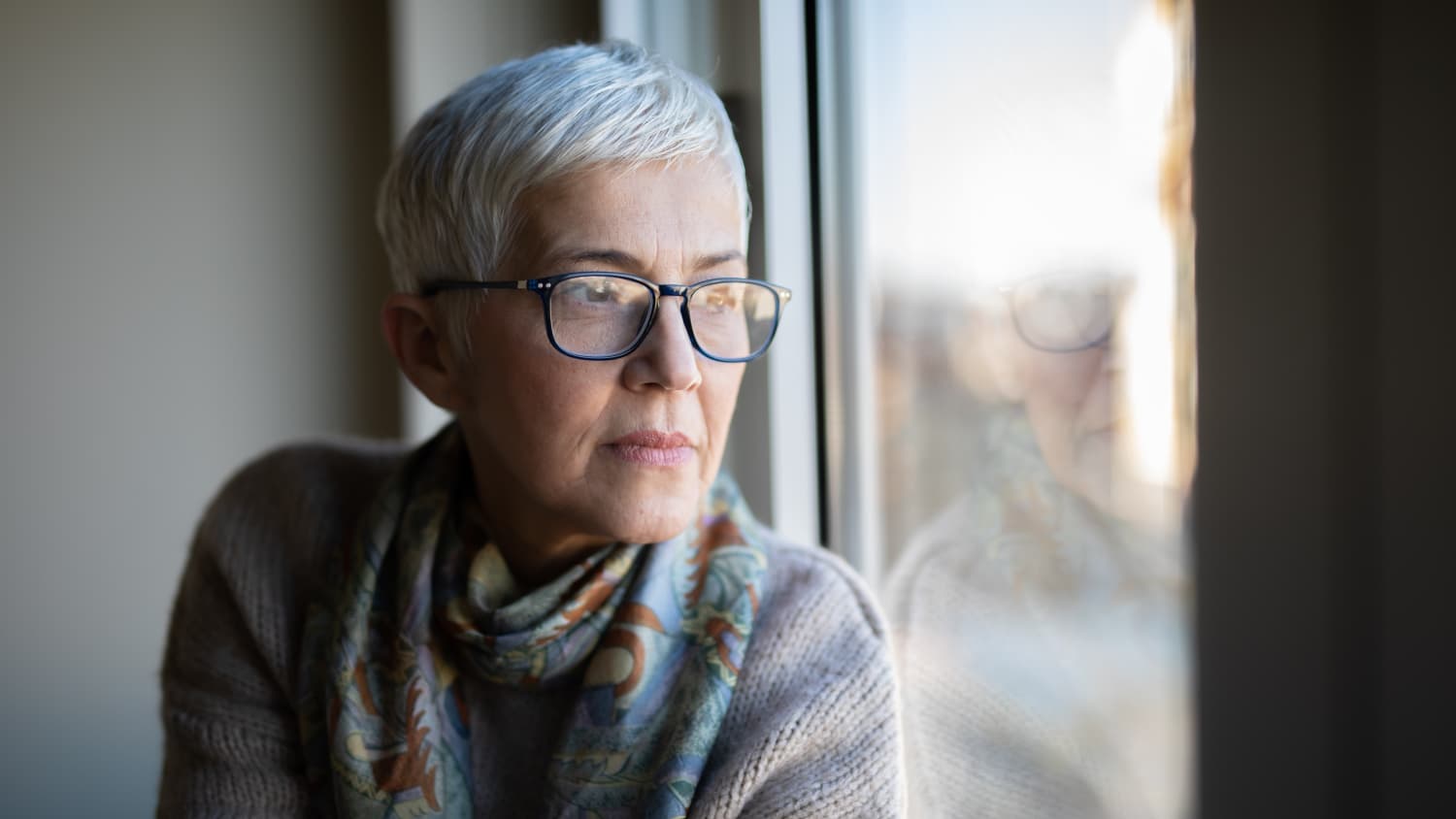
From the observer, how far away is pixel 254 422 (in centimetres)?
210

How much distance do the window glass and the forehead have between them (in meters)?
0.32

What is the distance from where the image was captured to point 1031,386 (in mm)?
959

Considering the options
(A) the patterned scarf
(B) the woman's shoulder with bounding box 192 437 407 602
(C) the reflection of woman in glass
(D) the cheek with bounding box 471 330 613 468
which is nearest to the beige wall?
(B) the woman's shoulder with bounding box 192 437 407 602

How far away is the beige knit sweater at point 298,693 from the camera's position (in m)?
0.90

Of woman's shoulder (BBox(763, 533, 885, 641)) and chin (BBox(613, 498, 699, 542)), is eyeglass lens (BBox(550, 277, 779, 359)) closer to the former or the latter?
chin (BBox(613, 498, 699, 542))

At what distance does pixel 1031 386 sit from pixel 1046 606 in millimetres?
215

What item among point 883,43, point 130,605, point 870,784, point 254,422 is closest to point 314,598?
point 870,784

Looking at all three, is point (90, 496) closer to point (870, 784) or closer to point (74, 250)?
point (74, 250)

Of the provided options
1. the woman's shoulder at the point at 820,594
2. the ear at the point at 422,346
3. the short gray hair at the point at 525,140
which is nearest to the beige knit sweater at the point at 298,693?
the woman's shoulder at the point at 820,594

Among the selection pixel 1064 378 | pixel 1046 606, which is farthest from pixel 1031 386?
pixel 1046 606

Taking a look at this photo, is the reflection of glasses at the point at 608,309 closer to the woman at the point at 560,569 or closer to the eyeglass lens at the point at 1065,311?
the woman at the point at 560,569

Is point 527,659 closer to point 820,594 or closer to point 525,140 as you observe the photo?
point 820,594

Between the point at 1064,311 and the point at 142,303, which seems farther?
the point at 142,303

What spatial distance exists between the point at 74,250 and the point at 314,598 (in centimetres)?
131
